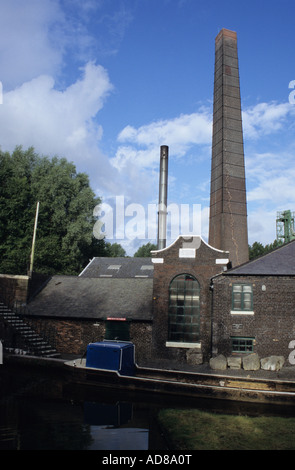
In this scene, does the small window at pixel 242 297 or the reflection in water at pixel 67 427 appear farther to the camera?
the small window at pixel 242 297

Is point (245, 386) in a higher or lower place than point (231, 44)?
lower

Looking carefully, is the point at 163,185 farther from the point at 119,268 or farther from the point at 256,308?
the point at 256,308

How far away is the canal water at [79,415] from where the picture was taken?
945cm

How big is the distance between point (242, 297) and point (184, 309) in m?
3.24

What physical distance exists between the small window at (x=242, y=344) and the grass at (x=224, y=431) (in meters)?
6.70

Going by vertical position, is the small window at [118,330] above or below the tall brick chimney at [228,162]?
below

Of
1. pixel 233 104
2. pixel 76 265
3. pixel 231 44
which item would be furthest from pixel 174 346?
pixel 231 44

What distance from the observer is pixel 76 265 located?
41.7 meters

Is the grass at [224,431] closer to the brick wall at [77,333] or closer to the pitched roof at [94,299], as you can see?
the brick wall at [77,333]

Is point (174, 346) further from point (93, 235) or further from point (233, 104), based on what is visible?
point (93, 235)

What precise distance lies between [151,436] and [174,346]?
932 centimetres

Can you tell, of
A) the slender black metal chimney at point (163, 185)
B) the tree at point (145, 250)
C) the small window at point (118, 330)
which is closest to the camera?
the small window at point (118, 330)

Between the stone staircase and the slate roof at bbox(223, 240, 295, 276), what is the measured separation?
1085cm

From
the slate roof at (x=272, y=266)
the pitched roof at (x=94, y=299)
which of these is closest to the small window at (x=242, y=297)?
the slate roof at (x=272, y=266)
